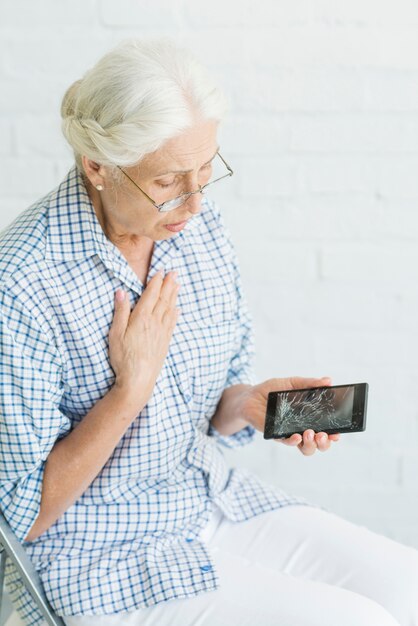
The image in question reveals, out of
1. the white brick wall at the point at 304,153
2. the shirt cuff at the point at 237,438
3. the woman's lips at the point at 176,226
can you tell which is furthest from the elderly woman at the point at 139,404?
the white brick wall at the point at 304,153

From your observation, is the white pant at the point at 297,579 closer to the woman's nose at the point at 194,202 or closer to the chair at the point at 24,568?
the chair at the point at 24,568

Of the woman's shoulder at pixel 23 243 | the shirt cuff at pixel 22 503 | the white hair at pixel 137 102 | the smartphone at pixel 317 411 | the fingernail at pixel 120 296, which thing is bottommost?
the shirt cuff at pixel 22 503

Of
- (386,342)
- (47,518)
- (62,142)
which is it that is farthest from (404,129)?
(47,518)

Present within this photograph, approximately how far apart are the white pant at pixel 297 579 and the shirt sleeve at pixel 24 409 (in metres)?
0.19

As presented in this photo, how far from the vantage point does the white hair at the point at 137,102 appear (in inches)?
46.7

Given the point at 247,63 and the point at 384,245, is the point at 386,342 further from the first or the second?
the point at 247,63

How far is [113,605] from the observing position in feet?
4.17

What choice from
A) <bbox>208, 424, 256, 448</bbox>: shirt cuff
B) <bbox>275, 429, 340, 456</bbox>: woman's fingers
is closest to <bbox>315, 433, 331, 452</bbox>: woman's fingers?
<bbox>275, 429, 340, 456</bbox>: woman's fingers

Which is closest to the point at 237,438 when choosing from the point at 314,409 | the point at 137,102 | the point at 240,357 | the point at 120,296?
the point at 240,357

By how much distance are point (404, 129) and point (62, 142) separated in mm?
667

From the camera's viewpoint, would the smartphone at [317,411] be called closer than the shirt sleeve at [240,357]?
Yes

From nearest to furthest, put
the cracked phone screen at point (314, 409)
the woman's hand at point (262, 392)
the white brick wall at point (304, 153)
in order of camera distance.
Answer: the cracked phone screen at point (314, 409) → the woman's hand at point (262, 392) → the white brick wall at point (304, 153)

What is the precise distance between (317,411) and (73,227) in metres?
0.45

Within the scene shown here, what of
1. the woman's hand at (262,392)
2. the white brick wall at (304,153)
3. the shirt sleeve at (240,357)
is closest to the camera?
the woman's hand at (262,392)
